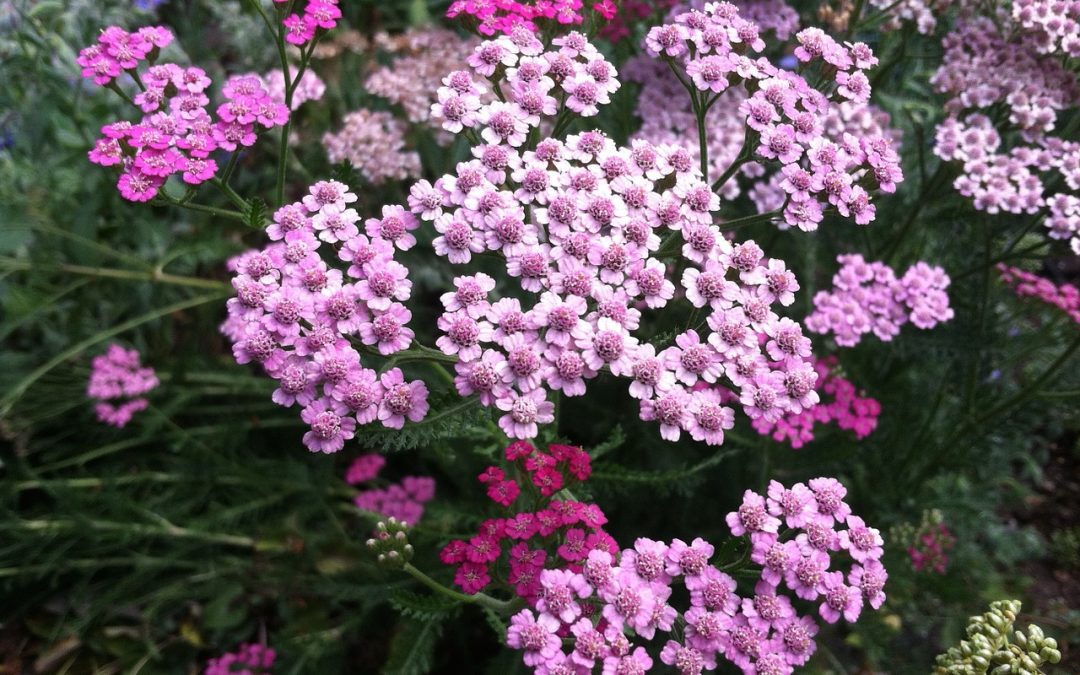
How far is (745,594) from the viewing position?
2.18 metres

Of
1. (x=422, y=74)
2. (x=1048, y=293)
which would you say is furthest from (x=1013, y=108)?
(x=422, y=74)

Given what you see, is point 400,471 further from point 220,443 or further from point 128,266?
point 128,266

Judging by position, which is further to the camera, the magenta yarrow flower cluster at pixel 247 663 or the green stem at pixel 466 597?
the magenta yarrow flower cluster at pixel 247 663

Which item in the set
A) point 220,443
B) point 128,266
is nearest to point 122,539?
point 220,443

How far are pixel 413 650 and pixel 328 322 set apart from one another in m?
1.12

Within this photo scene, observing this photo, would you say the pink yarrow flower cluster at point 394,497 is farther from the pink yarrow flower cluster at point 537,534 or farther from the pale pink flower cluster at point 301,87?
the pale pink flower cluster at point 301,87

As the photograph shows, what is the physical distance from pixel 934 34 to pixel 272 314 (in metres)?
2.55

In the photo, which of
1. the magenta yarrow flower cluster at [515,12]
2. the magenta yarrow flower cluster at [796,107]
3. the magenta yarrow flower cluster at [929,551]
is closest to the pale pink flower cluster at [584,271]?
the magenta yarrow flower cluster at [515,12]

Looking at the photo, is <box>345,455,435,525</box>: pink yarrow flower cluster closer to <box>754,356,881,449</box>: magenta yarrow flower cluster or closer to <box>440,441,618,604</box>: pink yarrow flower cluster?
<box>440,441,618,604</box>: pink yarrow flower cluster

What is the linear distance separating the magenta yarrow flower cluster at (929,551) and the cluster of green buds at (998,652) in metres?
1.08

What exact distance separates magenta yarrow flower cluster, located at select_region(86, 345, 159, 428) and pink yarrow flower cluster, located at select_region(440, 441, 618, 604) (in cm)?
197

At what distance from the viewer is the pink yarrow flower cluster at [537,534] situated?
1778 millimetres

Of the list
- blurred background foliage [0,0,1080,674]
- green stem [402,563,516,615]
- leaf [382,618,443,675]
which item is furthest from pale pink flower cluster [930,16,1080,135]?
leaf [382,618,443,675]

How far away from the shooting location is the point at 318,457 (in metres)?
3.29
